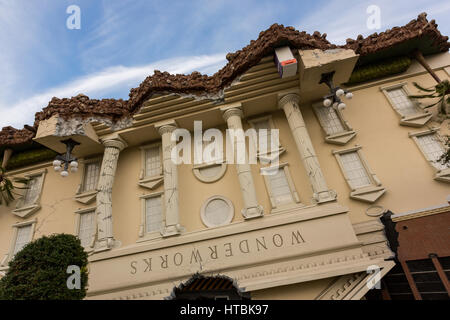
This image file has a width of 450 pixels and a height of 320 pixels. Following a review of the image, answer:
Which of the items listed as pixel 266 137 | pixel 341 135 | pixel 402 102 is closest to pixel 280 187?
pixel 266 137

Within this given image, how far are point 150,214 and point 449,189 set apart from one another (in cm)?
1170

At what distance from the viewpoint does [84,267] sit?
20.1 feet

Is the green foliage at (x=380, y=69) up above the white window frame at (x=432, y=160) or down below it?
above

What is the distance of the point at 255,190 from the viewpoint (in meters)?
9.86

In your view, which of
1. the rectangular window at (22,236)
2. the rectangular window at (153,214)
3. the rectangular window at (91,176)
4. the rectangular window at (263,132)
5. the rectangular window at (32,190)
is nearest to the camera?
the rectangular window at (153,214)

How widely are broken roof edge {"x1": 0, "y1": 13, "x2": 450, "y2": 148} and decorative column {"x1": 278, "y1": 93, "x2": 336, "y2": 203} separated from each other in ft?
7.53

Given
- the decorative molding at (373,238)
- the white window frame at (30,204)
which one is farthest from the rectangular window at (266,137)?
the white window frame at (30,204)

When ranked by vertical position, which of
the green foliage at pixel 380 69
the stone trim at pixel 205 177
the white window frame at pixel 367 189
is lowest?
the white window frame at pixel 367 189

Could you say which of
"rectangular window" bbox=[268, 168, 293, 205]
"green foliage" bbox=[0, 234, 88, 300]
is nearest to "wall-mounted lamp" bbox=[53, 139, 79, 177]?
"green foliage" bbox=[0, 234, 88, 300]

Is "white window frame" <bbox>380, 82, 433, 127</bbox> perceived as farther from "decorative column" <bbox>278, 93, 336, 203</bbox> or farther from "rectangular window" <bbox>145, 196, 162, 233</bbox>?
"rectangular window" <bbox>145, 196, 162, 233</bbox>

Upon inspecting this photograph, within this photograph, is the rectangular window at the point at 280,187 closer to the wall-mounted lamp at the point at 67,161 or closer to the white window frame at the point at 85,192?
the wall-mounted lamp at the point at 67,161

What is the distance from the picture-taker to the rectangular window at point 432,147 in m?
9.12

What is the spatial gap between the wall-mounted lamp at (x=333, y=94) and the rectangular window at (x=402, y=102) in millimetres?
3632
